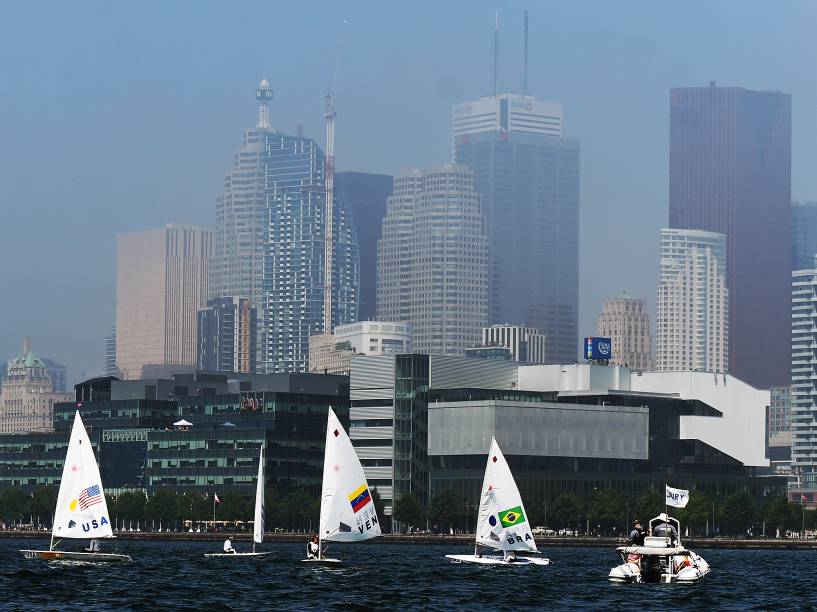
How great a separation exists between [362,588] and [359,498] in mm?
16950

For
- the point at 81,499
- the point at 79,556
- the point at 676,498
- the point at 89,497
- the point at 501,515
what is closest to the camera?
the point at 81,499

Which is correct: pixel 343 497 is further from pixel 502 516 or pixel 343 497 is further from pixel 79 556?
pixel 79 556

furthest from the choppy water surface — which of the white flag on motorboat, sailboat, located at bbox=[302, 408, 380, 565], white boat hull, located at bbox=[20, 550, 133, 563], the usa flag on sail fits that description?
→ the white flag on motorboat

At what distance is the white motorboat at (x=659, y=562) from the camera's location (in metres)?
132

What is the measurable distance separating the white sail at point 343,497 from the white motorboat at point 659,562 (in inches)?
818

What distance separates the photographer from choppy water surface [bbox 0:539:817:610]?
115250mm

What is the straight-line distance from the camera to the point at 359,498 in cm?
14662

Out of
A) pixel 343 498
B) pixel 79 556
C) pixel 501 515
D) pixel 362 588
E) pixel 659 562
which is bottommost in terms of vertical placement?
pixel 362 588

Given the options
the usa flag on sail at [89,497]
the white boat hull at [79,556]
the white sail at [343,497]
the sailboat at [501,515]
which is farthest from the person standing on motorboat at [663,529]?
the white boat hull at [79,556]

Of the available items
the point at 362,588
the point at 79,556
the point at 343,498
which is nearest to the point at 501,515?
the point at 343,498

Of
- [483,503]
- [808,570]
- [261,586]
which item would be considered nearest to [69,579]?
[261,586]

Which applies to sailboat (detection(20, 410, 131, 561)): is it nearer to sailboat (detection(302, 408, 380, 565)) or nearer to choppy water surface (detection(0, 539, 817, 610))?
choppy water surface (detection(0, 539, 817, 610))

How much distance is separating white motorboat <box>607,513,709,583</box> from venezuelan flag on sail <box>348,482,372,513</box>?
70.2 feet

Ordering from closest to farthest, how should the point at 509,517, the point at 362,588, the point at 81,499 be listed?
1. the point at 362,588
2. the point at 81,499
3. the point at 509,517
